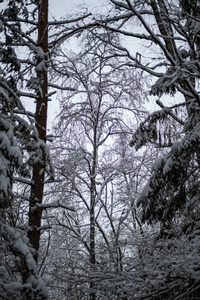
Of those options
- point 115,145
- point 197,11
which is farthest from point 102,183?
point 197,11

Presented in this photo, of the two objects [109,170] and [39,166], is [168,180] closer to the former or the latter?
[39,166]

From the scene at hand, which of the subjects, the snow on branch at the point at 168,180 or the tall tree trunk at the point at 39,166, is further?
the tall tree trunk at the point at 39,166

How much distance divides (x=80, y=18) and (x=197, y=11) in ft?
7.68

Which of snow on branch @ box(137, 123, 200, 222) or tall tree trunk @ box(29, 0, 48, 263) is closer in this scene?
snow on branch @ box(137, 123, 200, 222)

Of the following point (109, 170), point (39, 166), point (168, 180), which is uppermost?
point (109, 170)

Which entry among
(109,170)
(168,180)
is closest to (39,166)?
(168,180)

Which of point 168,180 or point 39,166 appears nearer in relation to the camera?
point 168,180

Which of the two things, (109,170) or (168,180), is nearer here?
(168,180)

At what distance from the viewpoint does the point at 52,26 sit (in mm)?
6539

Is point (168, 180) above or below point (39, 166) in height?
below

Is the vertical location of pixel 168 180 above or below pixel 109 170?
below

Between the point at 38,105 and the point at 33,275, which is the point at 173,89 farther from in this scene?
the point at 33,275

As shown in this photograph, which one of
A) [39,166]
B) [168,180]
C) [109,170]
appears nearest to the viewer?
[168,180]

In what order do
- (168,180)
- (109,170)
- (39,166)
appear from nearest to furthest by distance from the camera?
1. (168,180)
2. (39,166)
3. (109,170)
